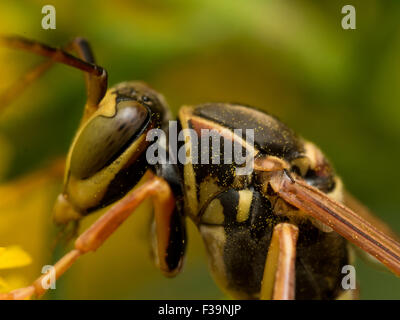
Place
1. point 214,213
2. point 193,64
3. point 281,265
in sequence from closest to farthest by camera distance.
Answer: point 281,265, point 214,213, point 193,64

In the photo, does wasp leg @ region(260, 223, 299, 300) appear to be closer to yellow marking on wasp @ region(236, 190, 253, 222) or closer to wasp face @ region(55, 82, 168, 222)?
yellow marking on wasp @ region(236, 190, 253, 222)

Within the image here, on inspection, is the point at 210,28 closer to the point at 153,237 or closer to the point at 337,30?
the point at 337,30

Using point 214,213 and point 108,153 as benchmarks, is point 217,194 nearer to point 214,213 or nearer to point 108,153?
point 214,213

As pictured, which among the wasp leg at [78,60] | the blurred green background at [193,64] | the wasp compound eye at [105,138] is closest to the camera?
the wasp leg at [78,60]

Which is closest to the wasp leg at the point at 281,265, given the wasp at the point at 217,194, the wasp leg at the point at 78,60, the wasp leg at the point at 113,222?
the wasp at the point at 217,194

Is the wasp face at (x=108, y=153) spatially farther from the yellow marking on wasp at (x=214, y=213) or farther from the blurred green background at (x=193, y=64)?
the blurred green background at (x=193, y=64)

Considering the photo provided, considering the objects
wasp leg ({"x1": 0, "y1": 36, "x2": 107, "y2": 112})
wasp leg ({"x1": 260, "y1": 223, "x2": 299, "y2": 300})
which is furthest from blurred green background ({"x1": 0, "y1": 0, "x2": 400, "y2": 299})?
wasp leg ({"x1": 260, "y1": 223, "x2": 299, "y2": 300})

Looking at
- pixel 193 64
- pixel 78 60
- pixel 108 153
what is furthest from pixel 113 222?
pixel 193 64
